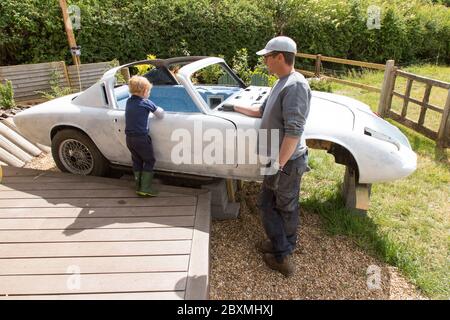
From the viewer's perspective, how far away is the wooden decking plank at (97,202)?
3561 millimetres

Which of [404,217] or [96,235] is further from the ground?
[96,235]

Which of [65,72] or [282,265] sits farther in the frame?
[65,72]

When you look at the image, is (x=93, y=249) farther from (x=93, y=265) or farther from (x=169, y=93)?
(x=169, y=93)

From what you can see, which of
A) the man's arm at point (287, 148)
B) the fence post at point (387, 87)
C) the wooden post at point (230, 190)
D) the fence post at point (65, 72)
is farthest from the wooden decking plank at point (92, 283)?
the fence post at point (65, 72)

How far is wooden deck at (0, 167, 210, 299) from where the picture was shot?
100 inches

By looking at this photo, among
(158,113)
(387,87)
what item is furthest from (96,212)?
(387,87)

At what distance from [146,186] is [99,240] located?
0.80 meters

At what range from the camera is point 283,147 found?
2.62 metres

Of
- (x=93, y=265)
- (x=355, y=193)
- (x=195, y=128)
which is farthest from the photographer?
(x=355, y=193)

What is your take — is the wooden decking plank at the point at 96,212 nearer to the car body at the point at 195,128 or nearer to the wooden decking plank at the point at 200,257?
the wooden decking plank at the point at 200,257

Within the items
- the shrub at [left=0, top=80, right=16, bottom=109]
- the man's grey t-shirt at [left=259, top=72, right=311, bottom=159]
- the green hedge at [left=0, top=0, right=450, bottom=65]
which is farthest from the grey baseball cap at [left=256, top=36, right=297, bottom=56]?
the green hedge at [left=0, top=0, right=450, bottom=65]

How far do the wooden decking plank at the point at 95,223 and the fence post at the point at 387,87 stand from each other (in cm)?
553
